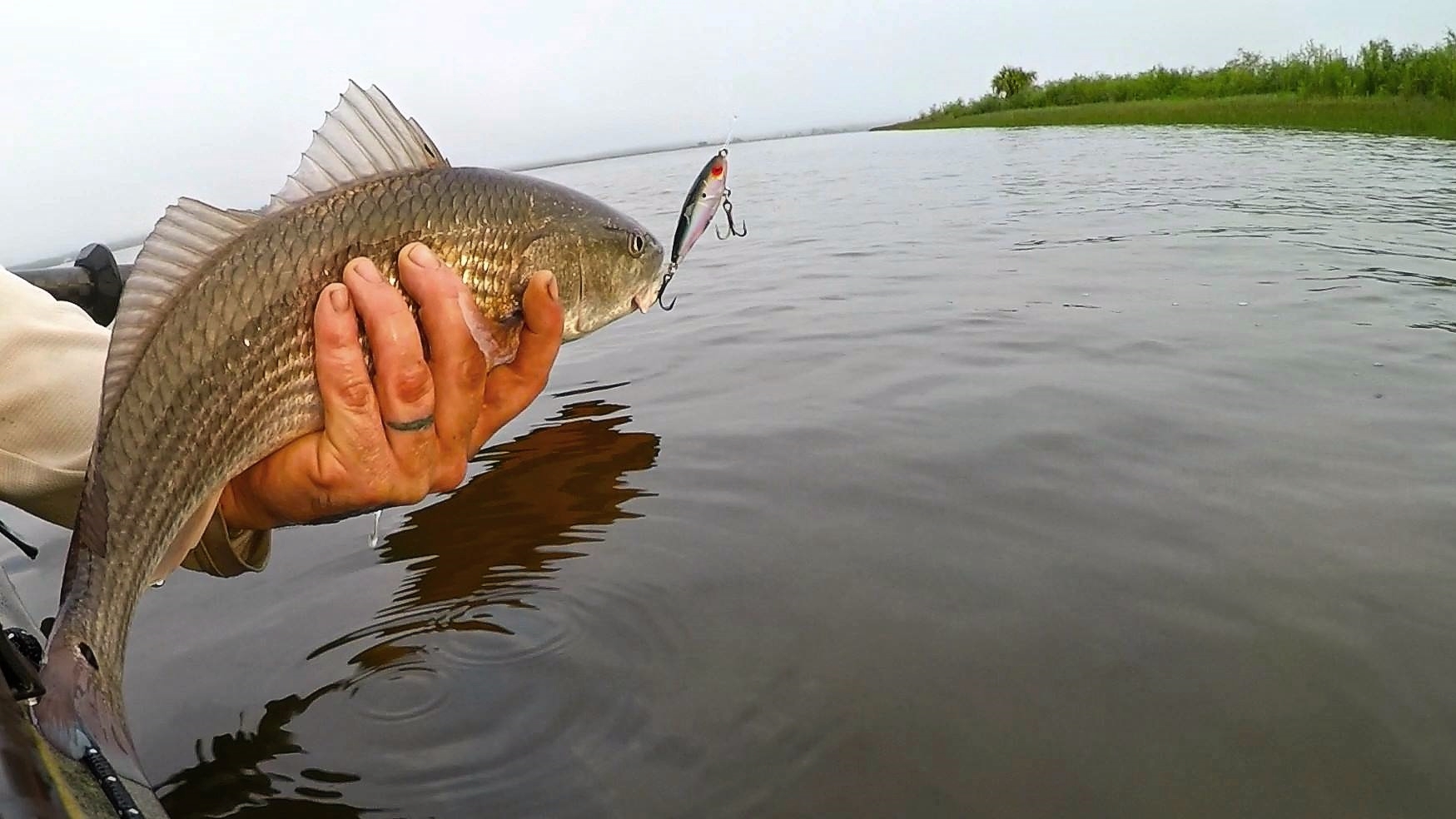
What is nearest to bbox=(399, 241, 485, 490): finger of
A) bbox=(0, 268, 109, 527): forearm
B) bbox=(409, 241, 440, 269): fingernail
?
bbox=(409, 241, 440, 269): fingernail

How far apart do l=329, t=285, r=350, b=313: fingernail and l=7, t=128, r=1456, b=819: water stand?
55.9 inches

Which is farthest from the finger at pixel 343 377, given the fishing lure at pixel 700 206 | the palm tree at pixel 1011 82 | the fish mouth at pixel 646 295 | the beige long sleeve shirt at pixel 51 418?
the palm tree at pixel 1011 82

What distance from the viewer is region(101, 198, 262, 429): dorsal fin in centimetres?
190

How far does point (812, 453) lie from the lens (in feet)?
15.4

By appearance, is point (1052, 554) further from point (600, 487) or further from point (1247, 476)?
point (600, 487)

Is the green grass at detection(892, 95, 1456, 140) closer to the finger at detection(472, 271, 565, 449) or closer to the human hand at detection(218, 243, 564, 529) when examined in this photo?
the finger at detection(472, 271, 565, 449)

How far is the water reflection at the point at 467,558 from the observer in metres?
2.53

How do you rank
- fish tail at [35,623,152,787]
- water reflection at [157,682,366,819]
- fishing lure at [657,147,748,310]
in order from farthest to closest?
→ fishing lure at [657,147,748,310] < water reflection at [157,682,366,819] < fish tail at [35,623,152,787]

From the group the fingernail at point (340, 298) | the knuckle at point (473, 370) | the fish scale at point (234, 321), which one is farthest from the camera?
the knuckle at point (473, 370)

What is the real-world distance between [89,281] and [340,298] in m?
2.48

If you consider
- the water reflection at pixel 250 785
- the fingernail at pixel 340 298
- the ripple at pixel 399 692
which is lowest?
the water reflection at pixel 250 785

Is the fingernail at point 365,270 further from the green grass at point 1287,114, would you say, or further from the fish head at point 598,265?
the green grass at point 1287,114

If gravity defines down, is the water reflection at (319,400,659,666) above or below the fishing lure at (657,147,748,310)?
below

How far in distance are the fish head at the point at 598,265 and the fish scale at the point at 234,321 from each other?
0.35 feet
